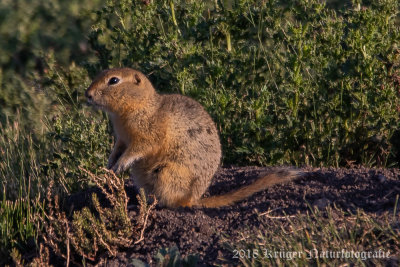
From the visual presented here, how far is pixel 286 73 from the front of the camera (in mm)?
6414

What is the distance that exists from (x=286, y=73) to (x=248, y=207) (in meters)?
1.65

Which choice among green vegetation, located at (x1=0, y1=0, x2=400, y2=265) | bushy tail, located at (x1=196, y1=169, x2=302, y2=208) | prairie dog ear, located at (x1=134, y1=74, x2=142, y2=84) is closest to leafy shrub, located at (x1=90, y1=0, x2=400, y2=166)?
green vegetation, located at (x1=0, y1=0, x2=400, y2=265)

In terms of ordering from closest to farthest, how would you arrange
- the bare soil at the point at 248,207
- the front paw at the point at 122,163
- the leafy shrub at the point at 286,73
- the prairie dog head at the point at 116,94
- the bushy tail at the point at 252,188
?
the bare soil at the point at 248,207, the bushy tail at the point at 252,188, the front paw at the point at 122,163, the prairie dog head at the point at 116,94, the leafy shrub at the point at 286,73

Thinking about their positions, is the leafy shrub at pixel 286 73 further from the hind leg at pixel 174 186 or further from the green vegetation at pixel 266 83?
the hind leg at pixel 174 186

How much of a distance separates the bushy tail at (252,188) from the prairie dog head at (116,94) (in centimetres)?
107

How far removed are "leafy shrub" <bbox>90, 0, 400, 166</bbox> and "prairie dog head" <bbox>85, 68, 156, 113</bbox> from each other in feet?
1.99

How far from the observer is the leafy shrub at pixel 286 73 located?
6.21 m

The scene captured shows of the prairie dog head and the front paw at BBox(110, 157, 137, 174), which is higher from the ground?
the prairie dog head

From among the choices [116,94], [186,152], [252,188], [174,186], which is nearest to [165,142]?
[186,152]

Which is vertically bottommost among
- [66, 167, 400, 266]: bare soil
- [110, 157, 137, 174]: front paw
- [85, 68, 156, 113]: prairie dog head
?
[66, 167, 400, 266]: bare soil

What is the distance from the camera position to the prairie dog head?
5.85m

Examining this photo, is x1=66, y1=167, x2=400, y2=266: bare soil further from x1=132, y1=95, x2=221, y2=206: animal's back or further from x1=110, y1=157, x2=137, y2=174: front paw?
x1=110, y1=157, x2=137, y2=174: front paw

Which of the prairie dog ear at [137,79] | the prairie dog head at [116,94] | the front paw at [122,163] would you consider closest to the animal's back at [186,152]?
the front paw at [122,163]

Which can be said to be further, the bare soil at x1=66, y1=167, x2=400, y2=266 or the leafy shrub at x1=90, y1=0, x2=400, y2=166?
the leafy shrub at x1=90, y1=0, x2=400, y2=166
